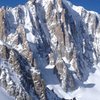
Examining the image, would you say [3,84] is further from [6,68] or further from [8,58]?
[8,58]

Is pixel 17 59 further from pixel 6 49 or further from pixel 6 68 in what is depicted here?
pixel 6 68

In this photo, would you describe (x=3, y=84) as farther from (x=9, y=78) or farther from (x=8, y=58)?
(x=8, y=58)

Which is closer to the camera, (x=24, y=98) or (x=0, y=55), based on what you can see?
(x=24, y=98)

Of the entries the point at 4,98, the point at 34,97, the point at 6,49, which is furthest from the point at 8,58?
the point at 4,98

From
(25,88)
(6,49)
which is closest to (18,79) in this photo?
(25,88)

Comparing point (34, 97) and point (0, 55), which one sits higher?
point (0, 55)

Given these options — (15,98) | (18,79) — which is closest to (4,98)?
(15,98)

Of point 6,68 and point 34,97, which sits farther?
point 34,97

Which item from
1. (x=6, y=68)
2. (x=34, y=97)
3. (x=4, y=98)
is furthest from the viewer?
(x=34, y=97)

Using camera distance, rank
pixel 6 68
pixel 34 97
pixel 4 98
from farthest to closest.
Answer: pixel 34 97 < pixel 6 68 < pixel 4 98
